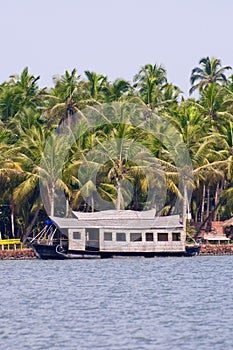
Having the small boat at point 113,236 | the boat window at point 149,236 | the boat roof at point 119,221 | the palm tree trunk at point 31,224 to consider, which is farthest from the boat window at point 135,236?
the palm tree trunk at point 31,224

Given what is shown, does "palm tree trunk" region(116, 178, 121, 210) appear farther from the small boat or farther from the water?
the water

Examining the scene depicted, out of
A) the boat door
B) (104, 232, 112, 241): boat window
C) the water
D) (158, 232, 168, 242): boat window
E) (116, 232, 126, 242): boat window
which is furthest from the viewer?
(158, 232, 168, 242): boat window

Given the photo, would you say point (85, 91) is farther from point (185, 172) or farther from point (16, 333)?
point (16, 333)

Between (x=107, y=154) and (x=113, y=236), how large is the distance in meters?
8.97

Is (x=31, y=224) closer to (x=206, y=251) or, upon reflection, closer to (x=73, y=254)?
(x=73, y=254)

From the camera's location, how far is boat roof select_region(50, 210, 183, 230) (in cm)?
6969

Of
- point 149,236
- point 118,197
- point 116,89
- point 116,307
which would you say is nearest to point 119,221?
point 149,236

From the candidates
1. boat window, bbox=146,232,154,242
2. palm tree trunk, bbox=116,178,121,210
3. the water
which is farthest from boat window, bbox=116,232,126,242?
the water

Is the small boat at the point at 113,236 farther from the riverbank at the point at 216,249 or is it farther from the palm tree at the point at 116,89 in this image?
the palm tree at the point at 116,89

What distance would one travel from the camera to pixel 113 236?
228 feet

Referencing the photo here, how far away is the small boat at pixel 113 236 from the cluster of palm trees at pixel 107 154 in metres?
4.41

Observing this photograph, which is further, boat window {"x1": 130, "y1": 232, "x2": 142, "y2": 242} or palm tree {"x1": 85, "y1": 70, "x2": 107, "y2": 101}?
palm tree {"x1": 85, "y1": 70, "x2": 107, "y2": 101}

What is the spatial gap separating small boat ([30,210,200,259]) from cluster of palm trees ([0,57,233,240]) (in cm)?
441

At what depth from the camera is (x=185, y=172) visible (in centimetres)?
7662
